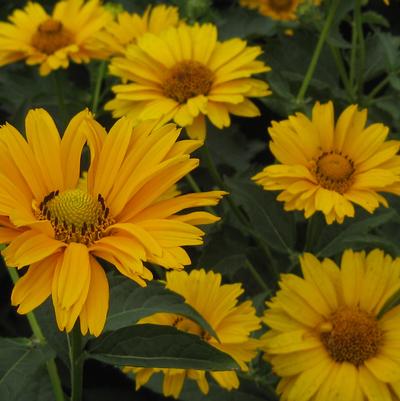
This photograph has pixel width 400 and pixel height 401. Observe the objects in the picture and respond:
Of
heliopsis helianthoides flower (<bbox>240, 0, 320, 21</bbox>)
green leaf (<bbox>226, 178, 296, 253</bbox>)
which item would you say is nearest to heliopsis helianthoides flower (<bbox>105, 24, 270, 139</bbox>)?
green leaf (<bbox>226, 178, 296, 253</bbox>)

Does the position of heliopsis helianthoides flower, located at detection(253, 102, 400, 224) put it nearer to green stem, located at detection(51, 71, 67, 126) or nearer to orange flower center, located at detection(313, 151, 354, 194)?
orange flower center, located at detection(313, 151, 354, 194)

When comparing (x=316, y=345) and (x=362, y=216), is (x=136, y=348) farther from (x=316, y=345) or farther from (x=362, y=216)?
(x=362, y=216)

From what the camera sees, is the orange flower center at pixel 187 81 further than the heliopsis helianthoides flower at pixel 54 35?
No

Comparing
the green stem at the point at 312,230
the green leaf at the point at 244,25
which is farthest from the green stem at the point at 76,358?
the green leaf at the point at 244,25

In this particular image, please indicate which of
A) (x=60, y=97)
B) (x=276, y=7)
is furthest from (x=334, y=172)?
(x=276, y=7)

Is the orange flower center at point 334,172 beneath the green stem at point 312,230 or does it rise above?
above

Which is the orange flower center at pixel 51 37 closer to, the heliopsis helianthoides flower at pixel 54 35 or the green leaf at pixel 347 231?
the heliopsis helianthoides flower at pixel 54 35

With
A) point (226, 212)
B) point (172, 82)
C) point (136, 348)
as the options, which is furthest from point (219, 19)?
point (136, 348)
